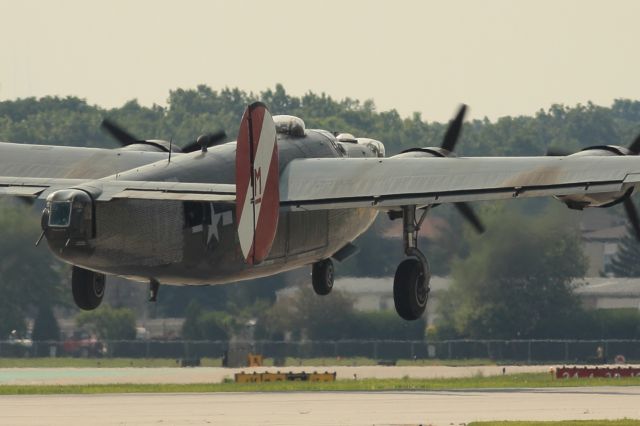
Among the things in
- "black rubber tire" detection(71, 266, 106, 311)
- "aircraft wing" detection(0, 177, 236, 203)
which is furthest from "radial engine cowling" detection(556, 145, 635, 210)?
"black rubber tire" detection(71, 266, 106, 311)

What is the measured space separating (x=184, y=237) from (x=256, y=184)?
300cm

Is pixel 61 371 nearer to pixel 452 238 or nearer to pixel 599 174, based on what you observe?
pixel 452 238

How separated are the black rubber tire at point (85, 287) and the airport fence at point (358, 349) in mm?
61670

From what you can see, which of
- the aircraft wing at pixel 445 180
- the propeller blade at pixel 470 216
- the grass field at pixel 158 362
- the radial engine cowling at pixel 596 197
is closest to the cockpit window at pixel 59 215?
the aircraft wing at pixel 445 180

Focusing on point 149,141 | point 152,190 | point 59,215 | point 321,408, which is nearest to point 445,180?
point 321,408

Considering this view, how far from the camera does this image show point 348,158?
178ft

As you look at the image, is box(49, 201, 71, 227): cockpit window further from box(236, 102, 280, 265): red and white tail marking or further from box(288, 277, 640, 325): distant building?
box(288, 277, 640, 325): distant building

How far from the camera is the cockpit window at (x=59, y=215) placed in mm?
46500

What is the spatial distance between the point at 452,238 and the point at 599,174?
6353 centimetres

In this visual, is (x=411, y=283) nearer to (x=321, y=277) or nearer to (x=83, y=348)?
(x=321, y=277)

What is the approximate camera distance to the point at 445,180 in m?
50.3

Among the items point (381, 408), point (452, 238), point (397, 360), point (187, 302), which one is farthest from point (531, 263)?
point (381, 408)

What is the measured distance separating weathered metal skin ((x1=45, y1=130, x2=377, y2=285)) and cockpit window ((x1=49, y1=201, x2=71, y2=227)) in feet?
1.00

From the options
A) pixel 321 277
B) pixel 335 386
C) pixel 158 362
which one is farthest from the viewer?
pixel 158 362
